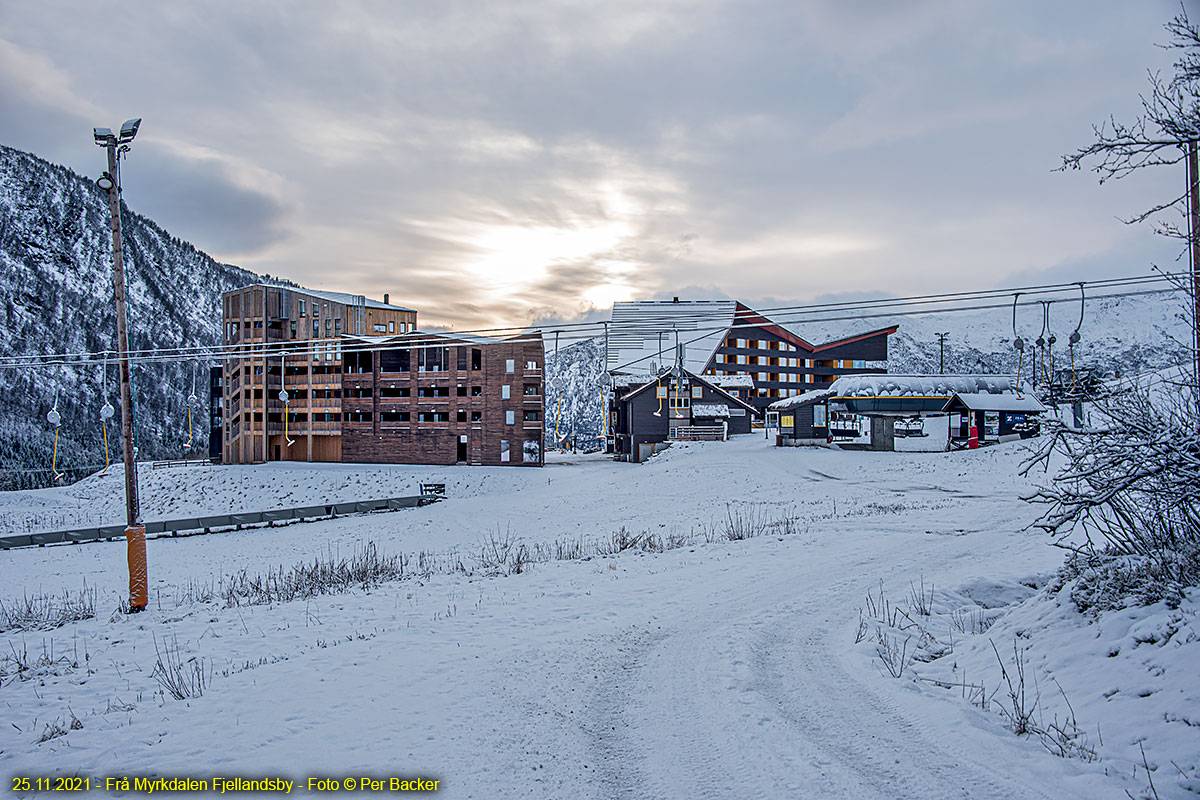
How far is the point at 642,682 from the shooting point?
764 cm

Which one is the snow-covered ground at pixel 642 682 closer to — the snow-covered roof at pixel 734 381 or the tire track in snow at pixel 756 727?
the tire track in snow at pixel 756 727

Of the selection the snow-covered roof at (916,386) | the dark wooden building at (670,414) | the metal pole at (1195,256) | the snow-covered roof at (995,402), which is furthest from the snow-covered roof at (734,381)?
the metal pole at (1195,256)

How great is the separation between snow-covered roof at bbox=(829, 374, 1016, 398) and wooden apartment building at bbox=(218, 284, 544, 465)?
→ 2517cm

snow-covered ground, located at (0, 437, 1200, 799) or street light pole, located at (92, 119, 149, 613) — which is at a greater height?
street light pole, located at (92, 119, 149, 613)

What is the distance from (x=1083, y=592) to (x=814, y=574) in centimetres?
560

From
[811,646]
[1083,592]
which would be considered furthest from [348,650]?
[1083,592]

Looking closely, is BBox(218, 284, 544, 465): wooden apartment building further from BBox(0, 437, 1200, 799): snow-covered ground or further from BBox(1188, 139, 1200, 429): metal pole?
BBox(1188, 139, 1200, 429): metal pole

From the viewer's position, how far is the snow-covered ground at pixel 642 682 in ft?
18.1

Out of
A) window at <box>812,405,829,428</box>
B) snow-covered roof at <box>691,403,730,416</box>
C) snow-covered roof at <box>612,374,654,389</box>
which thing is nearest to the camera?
window at <box>812,405,829,428</box>

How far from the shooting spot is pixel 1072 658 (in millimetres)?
6895

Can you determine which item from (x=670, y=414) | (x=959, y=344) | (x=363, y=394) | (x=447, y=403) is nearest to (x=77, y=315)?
(x=363, y=394)

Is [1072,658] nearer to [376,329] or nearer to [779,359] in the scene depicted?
[376,329]

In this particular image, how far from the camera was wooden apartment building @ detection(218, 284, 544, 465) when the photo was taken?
171 feet

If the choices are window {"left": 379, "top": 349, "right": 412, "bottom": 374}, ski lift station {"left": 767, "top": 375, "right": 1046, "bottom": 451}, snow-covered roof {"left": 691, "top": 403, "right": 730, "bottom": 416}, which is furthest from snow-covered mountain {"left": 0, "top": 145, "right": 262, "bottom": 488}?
ski lift station {"left": 767, "top": 375, "right": 1046, "bottom": 451}
